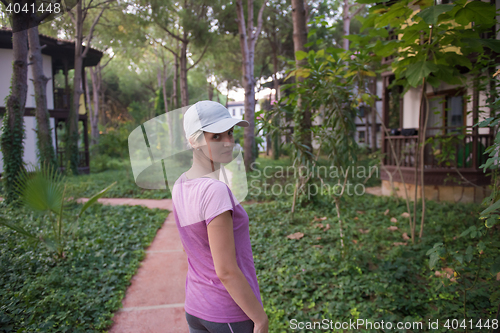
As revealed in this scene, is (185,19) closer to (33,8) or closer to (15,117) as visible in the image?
(15,117)

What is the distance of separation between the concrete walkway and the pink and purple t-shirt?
204cm

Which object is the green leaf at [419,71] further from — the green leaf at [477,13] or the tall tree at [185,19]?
the tall tree at [185,19]

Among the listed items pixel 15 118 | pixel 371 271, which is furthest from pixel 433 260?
pixel 15 118

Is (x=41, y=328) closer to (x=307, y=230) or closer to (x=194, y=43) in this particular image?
(x=307, y=230)

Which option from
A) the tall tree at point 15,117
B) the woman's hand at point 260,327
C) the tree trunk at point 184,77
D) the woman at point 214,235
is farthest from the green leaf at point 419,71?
the tree trunk at point 184,77

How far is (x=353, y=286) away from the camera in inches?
138

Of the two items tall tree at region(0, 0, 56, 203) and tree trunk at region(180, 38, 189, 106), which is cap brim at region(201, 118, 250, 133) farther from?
tree trunk at region(180, 38, 189, 106)

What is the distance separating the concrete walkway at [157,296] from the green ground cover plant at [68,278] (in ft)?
0.39

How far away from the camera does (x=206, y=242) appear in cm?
128

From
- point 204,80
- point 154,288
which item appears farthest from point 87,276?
point 204,80

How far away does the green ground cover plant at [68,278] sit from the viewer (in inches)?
112

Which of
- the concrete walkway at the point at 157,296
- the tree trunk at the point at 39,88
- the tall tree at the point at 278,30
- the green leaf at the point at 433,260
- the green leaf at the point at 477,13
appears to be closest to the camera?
the green leaf at the point at 433,260

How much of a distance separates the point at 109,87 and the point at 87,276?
35275 millimetres

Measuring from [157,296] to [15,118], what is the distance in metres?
4.63
